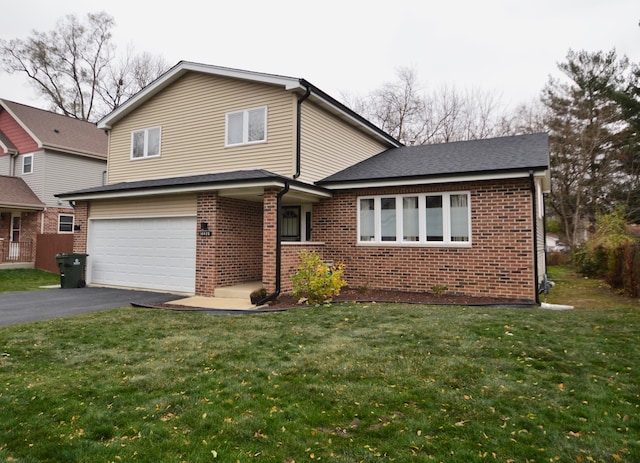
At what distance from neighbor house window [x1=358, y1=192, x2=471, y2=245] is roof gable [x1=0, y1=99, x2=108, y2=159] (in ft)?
56.8

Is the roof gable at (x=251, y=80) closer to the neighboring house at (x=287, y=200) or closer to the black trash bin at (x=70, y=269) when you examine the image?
the neighboring house at (x=287, y=200)

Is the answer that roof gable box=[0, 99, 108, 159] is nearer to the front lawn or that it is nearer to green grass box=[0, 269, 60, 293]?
green grass box=[0, 269, 60, 293]

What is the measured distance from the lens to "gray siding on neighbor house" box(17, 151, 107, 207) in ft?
65.5

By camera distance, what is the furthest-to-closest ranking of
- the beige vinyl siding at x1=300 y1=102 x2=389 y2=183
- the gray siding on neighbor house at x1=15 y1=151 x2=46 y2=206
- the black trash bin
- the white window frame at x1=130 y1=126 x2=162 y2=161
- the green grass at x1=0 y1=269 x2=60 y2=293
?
the gray siding on neighbor house at x1=15 y1=151 x2=46 y2=206
the white window frame at x1=130 y1=126 x2=162 y2=161
the green grass at x1=0 y1=269 x2=60 y2=293
the black trash bin
the beige vinyl siding at x1=300 y1=102 x2=389 y2=183

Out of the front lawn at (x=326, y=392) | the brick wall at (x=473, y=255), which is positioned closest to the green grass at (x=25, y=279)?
the front lawn at (x=326, y=392)

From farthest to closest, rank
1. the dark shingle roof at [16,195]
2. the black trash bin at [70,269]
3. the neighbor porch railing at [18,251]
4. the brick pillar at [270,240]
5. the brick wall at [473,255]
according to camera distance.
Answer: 1. the neighbor porch railing at [18,251]
2. the dark shingle roof at [16,195]
3. the black trash bin at [70,269]
4. the brick pillar at [270,240]
5. the brick wall at [473,255]

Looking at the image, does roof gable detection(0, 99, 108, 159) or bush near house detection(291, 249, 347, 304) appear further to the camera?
roof gable detection(0, 99, 108, 159)

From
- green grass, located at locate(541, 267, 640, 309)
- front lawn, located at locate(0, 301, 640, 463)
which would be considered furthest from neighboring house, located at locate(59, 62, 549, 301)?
front lawn, located at locate(0, 301, 640, 463)

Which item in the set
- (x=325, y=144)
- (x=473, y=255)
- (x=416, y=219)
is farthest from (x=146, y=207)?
(x=473, y=255)

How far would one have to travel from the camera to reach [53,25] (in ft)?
93.5

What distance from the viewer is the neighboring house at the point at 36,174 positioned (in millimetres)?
19013

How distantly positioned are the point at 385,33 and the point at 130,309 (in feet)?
65.0

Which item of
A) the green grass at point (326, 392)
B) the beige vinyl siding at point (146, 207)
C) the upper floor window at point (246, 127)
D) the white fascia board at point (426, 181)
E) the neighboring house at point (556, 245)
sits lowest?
the green grass at point (326, 392)

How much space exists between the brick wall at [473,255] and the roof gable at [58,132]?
55.5 feet
